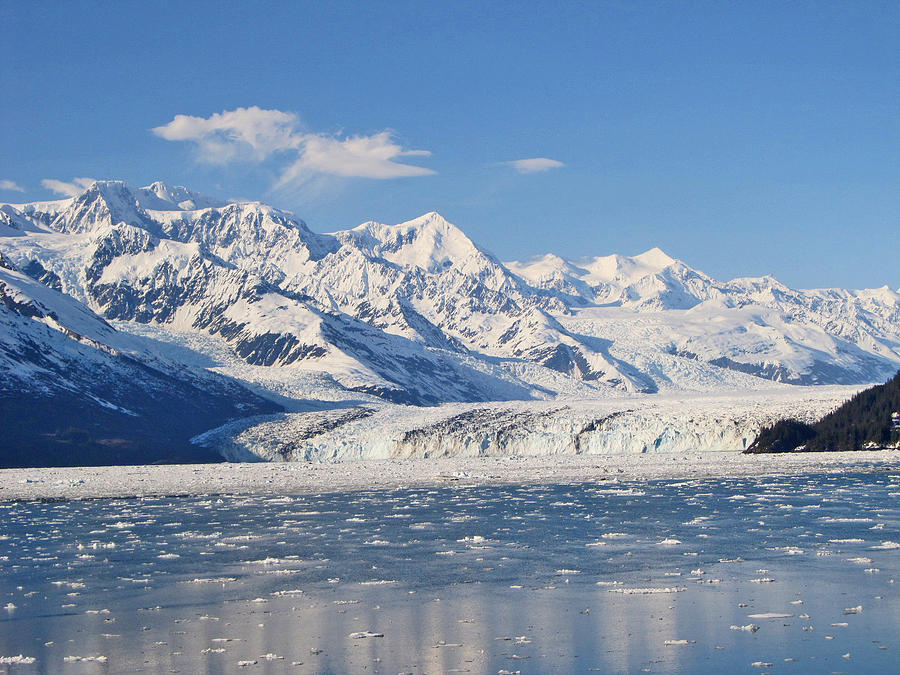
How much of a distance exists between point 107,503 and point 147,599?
31.9 m

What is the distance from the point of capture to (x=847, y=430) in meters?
88.9

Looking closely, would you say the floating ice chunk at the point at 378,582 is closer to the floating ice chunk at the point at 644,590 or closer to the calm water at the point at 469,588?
the calm water at the point at 469,588

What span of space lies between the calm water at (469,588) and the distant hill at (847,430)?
37593 mm

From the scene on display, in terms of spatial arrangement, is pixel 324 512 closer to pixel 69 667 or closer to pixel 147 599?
pixel 147 599

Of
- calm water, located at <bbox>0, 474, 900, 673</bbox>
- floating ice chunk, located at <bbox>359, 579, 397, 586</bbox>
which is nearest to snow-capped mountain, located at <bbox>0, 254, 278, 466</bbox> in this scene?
calm water, located at <bbox>0, 474, 900, 673</bbox>

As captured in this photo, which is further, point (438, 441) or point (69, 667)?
point (438, 441)

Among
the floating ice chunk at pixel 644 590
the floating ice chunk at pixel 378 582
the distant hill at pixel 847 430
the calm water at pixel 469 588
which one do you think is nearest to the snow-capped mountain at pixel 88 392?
the distant hill at pixel 847 430

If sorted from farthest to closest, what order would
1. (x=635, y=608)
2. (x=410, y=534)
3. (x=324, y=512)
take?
(x=324, y=512), (x=410, y=534), (x=635, y=608)

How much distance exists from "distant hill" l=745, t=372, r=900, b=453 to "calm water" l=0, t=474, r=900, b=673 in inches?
1480

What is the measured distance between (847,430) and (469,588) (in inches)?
2581

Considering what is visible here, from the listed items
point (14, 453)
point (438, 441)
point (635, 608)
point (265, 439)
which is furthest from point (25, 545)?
point (14, 453)

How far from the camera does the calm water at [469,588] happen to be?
2431cm

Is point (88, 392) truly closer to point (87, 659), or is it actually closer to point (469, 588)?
point (469, 588)

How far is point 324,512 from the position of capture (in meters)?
52.3
